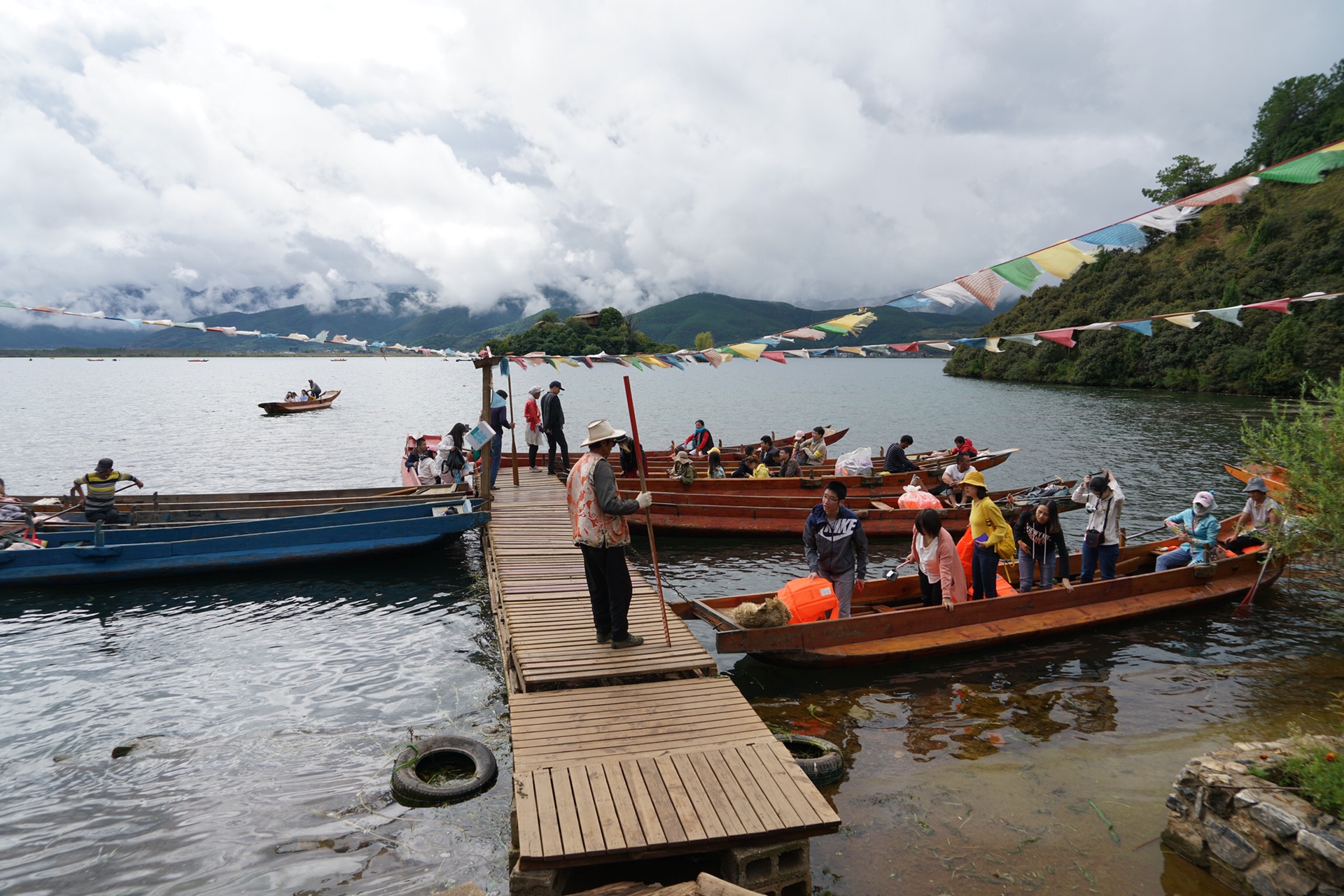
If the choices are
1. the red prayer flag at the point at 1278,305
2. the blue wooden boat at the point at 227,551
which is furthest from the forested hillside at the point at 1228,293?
the blue wooden boat at the point at 227,551

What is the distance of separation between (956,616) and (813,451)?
38.0 ft

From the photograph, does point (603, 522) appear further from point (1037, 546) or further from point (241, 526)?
point (241, 526)

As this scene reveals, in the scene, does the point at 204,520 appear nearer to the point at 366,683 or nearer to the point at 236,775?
the point at 366,683

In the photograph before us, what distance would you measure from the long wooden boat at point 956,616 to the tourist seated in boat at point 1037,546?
295mm

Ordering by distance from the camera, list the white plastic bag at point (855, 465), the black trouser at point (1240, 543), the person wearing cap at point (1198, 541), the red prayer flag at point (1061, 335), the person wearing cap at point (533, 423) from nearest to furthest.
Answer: the person wearing cap at point (1198, 541) < the red prayer flag at point (1061, 335) < the black trouser at point (1240, 543) < the white plastic bag at point (855, 465) < the person wearing cap at point (533, 423)

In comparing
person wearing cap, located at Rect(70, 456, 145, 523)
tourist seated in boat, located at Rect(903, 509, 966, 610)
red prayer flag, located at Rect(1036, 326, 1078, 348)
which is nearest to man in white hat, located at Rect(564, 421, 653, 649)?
tourist seated in boat, located at Rect(903, 509, 966, 610)

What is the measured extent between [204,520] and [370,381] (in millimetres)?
111528

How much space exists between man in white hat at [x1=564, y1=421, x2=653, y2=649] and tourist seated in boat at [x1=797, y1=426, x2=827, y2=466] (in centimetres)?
1341

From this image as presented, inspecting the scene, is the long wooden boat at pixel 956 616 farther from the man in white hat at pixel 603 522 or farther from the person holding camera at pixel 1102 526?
the man in white hat at pixel 603 522

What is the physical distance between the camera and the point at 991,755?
7387mm

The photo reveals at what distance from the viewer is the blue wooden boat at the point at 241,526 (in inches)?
528

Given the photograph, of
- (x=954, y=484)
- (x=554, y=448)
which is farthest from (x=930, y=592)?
(x=554, y=448)

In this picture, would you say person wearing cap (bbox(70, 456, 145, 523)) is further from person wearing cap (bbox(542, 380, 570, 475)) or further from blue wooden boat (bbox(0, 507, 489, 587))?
person wearing cap (bbox(542, 380, 570, 475))

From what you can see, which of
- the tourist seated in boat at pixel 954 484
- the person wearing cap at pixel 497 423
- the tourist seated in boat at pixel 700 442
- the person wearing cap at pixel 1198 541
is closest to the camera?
the person wearing cap at pixel 1198 541
